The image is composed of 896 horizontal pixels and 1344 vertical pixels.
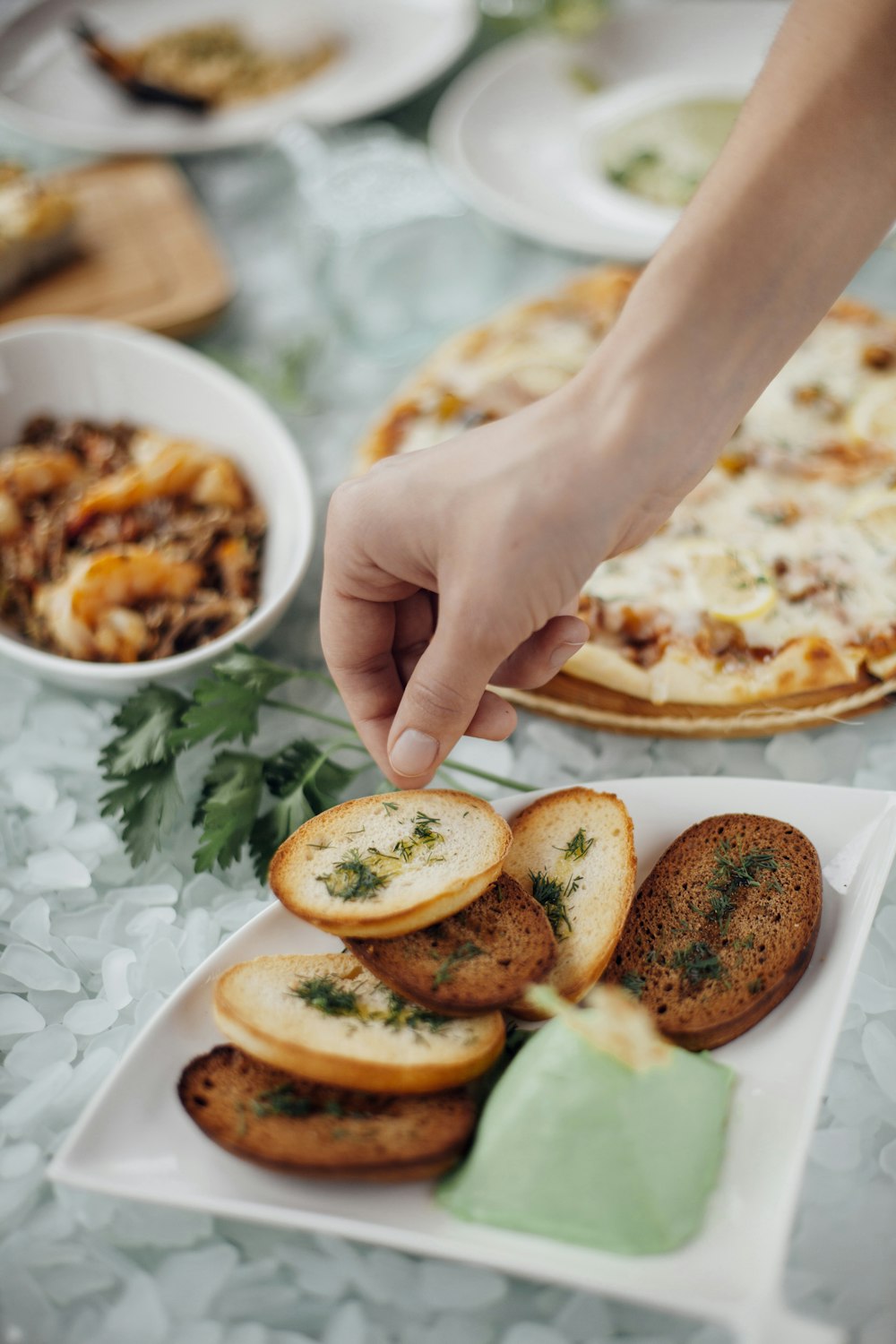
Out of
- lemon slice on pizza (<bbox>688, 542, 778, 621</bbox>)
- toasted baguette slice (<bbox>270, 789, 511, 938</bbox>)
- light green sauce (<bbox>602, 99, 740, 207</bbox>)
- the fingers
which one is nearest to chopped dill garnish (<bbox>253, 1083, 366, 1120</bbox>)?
toasted baguette slice (<bbox>270, 789, 511, 938</bbox>)

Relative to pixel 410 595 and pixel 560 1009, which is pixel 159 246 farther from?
pixel 560 1009

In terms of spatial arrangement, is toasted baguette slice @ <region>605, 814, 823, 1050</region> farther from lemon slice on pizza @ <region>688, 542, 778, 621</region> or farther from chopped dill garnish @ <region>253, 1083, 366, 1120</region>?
lemon slice on pizza @ <region>688, 542, 778, 621</region>

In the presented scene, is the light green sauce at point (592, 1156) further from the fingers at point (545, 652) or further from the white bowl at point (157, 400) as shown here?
the white bowl at point (157, 400)

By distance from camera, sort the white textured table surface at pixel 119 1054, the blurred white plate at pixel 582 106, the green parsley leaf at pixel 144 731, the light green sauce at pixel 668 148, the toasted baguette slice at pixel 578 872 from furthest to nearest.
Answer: the light green sauce at pixel 668 148 → the blurred white plate at pixel 582 106 → the green parsley leaf at pixel 144 731 → the toasted baguette slice at pixel 578 872 → the white textured table surface at pixel 119 1054

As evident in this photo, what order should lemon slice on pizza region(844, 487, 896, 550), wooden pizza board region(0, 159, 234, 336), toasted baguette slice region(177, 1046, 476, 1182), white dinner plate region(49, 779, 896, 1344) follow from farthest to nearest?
wooden pizza board region(0, 159, 234, 336)
lemon slice on pizza region(844, 487, 896, 550)
toasted baguette slice region(177, 1046, 476, 1182)
white dinner plate region(49, 779, 896, 1344)

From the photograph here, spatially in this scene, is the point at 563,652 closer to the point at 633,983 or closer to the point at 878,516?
the point at 633,983

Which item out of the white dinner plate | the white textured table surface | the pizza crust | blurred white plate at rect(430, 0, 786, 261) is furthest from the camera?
blurred white plate at rect(430, 0, 786, 261)

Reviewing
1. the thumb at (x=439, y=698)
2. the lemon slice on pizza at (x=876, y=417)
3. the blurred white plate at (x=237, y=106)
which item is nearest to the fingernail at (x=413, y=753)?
the thumb at (x=439, y=698)
